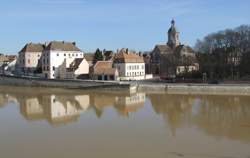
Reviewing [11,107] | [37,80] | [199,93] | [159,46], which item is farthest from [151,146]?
[159,46]

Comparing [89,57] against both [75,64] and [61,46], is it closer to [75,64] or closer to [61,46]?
[61,46]

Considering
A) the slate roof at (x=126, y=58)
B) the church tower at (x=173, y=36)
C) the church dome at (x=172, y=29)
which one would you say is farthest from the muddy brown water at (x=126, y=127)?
the church dome at (x=172, y=29)

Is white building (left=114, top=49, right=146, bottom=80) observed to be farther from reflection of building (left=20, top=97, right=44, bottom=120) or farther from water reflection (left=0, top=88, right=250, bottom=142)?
reflection of building (left=20, top=97, right=44, bottom=120)

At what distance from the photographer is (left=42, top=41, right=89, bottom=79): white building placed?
58781 millimetres

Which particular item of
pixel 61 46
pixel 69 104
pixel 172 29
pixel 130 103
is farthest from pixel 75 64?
pixel 172 29

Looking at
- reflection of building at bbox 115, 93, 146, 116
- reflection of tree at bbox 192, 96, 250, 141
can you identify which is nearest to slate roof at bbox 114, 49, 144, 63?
reflection of building at bbox 115, 93, 146, 116

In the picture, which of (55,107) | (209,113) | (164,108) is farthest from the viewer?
(55,107)

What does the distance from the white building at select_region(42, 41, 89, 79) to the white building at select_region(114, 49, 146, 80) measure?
4674mm

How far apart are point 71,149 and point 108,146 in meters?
1.63

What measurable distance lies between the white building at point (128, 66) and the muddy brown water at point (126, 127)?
19328mm

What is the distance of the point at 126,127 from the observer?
2345 centimetres

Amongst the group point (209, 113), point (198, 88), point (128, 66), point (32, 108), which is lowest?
point (209, 113)

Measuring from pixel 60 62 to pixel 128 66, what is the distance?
10.4 metres

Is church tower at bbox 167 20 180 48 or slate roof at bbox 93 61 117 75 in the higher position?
church tower at bbox 167 20 180 48
